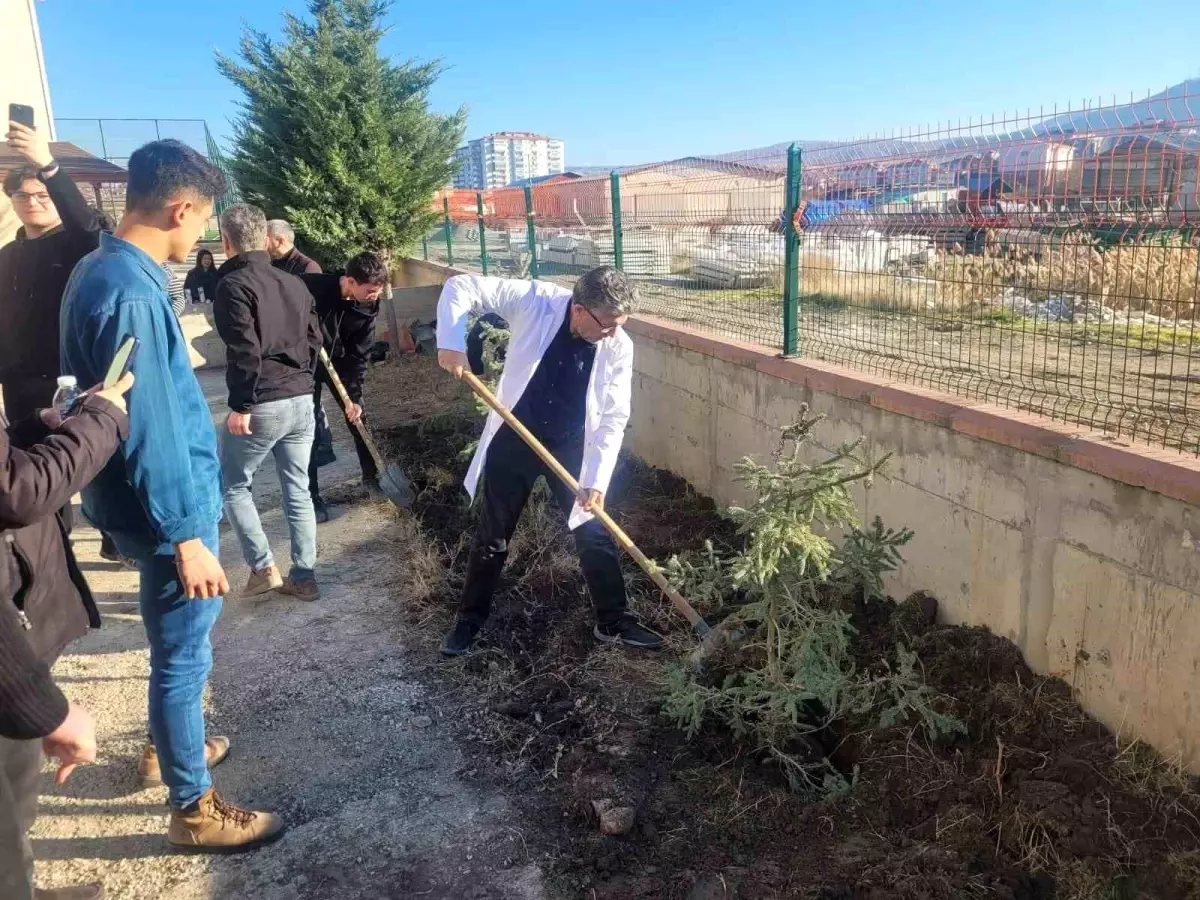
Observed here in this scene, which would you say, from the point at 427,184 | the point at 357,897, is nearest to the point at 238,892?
the point at 357,897

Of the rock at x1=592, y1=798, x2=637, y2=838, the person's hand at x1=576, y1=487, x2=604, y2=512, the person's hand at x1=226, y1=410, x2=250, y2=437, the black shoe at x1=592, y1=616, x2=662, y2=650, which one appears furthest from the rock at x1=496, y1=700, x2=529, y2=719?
the person's hand at x1=226, y1=410, x2=250, y2=437

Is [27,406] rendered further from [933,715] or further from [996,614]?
[996,614]

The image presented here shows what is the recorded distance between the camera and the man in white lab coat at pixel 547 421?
3.57 metres

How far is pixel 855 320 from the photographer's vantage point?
4.76m

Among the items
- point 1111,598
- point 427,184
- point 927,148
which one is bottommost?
point 1111,598

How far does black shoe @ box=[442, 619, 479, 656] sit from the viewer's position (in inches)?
147

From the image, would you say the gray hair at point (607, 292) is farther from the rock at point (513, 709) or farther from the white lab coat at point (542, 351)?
the rock at point (513, 709)

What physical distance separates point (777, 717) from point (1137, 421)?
1.57 meters

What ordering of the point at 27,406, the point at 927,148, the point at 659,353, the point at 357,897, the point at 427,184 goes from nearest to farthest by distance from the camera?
the point at 357,897
the point at 927,148
the point at 27,406
the point at 659,353
the point at 427,184

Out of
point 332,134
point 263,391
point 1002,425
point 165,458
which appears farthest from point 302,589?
point 332,134

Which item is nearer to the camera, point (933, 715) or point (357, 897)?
point (357, 897)

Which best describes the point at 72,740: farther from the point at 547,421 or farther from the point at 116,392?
the point at 547,421

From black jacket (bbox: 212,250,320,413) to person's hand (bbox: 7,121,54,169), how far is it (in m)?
0.85

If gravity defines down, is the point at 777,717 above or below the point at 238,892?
above
